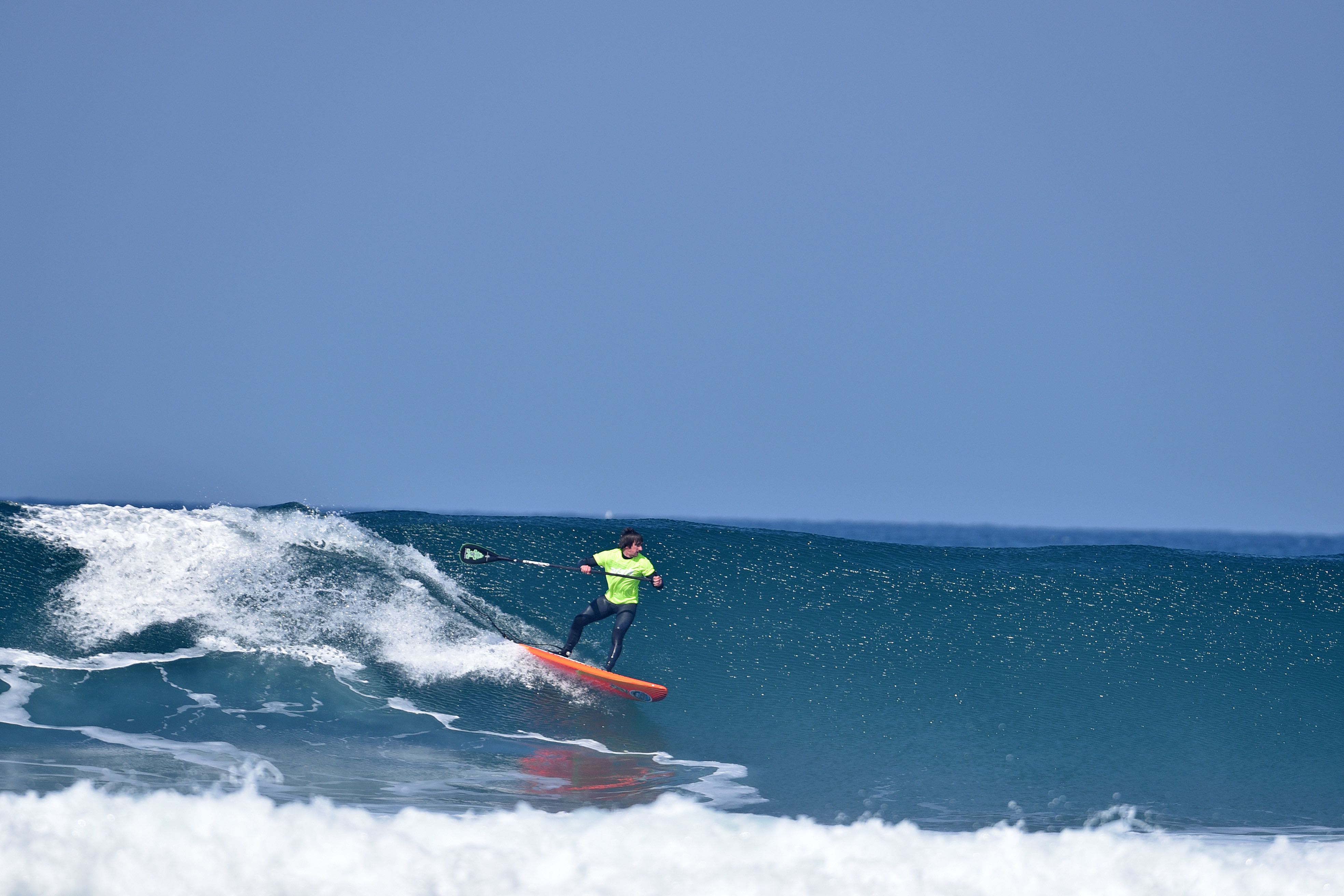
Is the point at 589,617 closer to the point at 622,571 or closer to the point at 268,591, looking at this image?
the point at 622,571

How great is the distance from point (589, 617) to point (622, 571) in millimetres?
515

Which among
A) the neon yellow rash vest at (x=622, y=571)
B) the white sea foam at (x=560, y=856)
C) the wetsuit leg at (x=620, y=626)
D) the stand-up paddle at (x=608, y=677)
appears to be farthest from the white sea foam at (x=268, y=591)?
the white sea foam at (x=560, y=856)

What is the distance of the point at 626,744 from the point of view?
329 inches

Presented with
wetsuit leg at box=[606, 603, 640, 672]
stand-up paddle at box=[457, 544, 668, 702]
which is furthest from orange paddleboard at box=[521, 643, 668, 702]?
wetsuit leg at box=[606, 603, 640, 672]

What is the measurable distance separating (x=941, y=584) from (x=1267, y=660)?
3373mm

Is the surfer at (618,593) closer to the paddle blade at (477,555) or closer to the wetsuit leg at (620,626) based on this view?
the wetsuit leg at (620,626)

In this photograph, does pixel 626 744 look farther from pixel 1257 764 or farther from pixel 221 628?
pixel 1257 764

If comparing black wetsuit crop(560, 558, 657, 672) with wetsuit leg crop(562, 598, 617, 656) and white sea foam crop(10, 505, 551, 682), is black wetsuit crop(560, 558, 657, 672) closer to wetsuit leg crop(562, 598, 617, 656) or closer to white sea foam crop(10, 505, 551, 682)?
wetsuit leg crop(562, 598, 617, 656)

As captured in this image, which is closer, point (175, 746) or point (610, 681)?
point (175, 746)

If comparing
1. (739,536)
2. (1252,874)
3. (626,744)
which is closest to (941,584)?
(739,536)

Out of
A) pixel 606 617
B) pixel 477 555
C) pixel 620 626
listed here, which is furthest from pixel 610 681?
pixel 477 555

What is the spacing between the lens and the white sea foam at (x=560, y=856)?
5711 mm

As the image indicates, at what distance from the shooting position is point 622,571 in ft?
30.3

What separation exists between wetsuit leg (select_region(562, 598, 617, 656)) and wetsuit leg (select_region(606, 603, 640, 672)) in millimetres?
72
